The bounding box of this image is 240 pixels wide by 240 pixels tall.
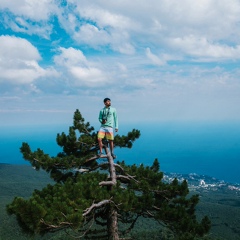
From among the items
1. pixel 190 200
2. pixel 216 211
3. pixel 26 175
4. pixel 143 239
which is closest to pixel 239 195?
pixel 216 211

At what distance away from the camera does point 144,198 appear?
9.70 metres

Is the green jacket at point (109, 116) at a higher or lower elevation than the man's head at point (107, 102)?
lower

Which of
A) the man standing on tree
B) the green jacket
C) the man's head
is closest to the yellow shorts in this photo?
the man standing on tree

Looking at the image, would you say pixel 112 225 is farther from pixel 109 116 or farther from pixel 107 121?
pixel 109 116

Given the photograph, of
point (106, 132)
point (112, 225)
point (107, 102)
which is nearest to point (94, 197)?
point (112, 225)

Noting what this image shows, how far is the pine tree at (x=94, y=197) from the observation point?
734 cm

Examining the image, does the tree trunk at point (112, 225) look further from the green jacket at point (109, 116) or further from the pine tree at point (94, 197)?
the green jacket at point (109, 116)

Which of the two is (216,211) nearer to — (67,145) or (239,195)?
(239,195)

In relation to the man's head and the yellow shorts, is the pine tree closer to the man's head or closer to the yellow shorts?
the yellow shorts

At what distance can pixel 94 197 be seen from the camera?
28.3 feet

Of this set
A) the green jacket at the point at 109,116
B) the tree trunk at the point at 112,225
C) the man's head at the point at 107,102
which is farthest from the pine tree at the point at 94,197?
the man's head at the point at 107,102

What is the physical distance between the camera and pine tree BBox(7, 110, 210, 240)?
7.34m

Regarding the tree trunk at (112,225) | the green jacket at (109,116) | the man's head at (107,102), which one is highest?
the man's head at (107,102)

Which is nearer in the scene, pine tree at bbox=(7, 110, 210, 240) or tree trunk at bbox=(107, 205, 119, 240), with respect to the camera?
pine tree at bbox=(7, 110, 210, 240)
